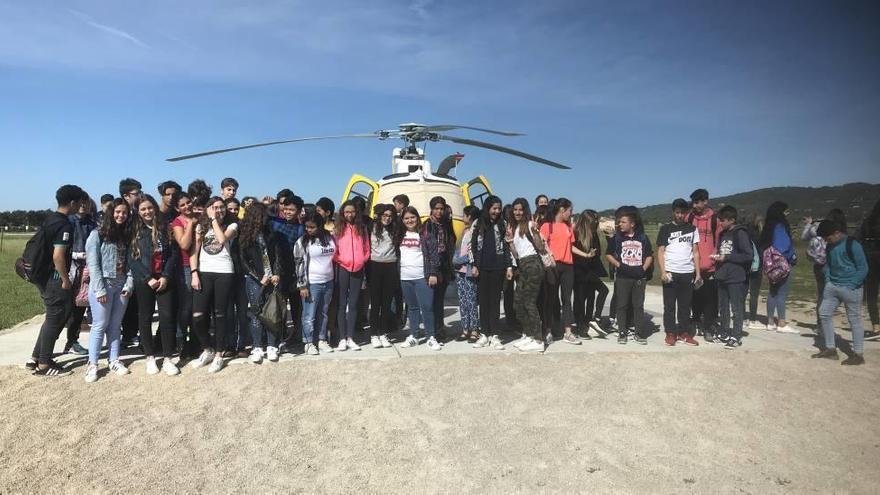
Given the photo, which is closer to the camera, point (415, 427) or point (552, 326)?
point (415, 427)

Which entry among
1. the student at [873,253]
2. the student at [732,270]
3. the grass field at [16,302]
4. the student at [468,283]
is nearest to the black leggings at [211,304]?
the student at [468,283]

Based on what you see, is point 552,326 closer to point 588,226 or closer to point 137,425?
point 588,226

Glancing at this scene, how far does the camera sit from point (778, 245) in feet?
22.1

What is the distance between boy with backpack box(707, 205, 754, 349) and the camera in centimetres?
602

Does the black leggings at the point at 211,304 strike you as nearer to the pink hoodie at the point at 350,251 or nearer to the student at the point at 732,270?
the pink hoodie at the point at 350,251

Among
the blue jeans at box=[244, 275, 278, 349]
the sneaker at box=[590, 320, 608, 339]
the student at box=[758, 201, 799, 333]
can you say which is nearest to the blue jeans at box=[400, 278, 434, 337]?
the blue jeans at box=[244, 275, 278, 349]

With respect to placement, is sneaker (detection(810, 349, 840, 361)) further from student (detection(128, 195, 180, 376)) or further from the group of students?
student (detection(128, 195, 180, 376))

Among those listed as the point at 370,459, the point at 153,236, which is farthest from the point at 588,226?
Result: the point at 153,236

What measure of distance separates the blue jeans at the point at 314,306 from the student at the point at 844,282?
5625mm

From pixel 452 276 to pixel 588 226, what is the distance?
1998 mm

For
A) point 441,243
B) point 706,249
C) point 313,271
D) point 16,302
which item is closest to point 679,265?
point 706,249

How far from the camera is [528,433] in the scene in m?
3.74

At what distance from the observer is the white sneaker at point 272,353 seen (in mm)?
5184

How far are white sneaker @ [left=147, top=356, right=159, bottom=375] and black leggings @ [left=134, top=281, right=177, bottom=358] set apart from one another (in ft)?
0.17
